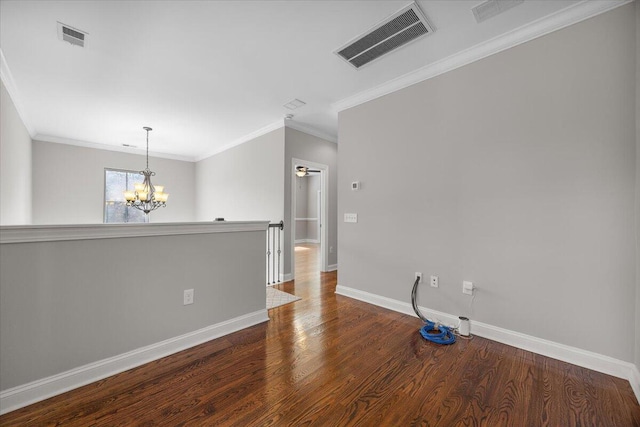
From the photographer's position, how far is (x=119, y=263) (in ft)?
6.36

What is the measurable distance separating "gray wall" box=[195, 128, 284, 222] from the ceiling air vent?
266 cm

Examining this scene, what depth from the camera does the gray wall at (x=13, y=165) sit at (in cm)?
315

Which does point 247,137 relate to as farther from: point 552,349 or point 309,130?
point 552,349

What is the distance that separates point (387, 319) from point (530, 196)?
1842 mm

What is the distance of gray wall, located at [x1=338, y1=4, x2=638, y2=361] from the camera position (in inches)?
75.0

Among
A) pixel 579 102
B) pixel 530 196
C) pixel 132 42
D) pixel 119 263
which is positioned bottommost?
pixel 119 263

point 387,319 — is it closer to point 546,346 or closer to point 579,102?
point 546,346

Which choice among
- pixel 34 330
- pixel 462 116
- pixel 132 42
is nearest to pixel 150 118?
pixel 132 42

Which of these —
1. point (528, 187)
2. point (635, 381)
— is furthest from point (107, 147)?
point (635, 381)

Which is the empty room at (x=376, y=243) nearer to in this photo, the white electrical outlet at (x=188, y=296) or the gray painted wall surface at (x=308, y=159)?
the white electrical outlet at (x=188, y=296)

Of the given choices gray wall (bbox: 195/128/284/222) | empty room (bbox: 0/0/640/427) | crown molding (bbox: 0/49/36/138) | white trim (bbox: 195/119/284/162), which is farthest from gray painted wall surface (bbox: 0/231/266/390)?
white trim (bbox: 195/119/284/162)

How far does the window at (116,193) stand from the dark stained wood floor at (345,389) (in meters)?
5.68

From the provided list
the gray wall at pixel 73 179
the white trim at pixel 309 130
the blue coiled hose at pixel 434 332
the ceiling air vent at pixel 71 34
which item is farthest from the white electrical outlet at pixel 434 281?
the gray wall at pixel 73 179

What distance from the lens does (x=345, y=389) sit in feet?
5.64
